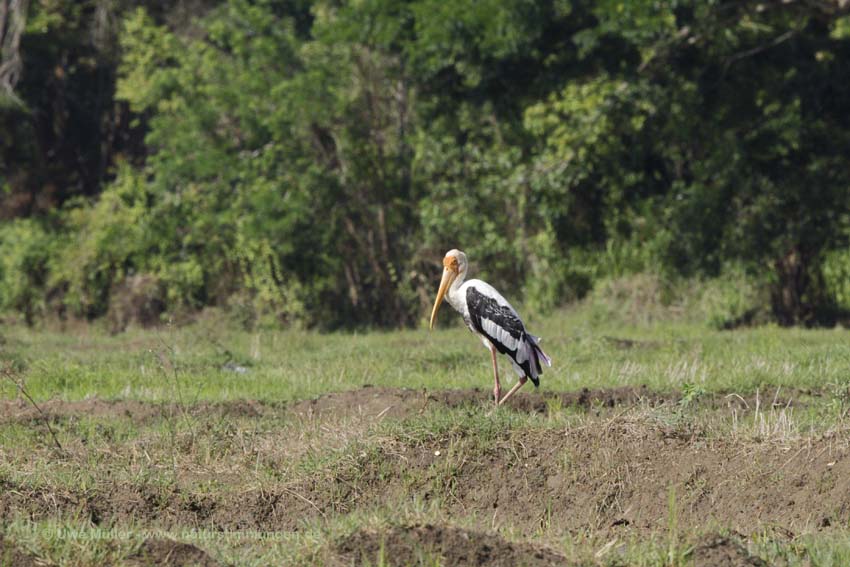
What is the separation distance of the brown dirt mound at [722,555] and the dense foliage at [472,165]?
11.9 meters

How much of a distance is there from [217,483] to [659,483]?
8.35ft

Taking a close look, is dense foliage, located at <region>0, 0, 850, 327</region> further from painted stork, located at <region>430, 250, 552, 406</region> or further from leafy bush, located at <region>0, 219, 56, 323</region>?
painted stork, located at <region>430, 250, 552, 406</region>

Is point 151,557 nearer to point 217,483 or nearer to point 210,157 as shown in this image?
point 217,483

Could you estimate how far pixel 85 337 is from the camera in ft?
57.2

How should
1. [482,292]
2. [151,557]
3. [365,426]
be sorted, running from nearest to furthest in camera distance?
[151,557]
[365,426]
[482,292]

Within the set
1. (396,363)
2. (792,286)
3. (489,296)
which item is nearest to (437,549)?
(489,296)

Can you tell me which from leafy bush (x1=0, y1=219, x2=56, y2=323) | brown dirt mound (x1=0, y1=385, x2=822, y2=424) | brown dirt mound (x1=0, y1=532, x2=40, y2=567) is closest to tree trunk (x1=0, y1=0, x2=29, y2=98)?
leafy bush (x1=0, y1=219, x2=56, y2=323)

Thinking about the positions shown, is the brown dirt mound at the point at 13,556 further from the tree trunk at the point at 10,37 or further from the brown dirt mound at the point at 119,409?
the tree trunk at the point at 10,37

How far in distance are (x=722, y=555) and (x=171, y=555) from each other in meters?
2.24

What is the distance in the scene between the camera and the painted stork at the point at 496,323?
30.1 feet

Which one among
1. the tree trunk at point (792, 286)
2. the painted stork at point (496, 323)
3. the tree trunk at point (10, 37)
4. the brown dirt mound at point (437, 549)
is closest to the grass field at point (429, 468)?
the brown dirt mound at point (437, 549)

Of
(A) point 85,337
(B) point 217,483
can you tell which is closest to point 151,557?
(B) point 217,483

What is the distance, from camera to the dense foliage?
56.7 feet

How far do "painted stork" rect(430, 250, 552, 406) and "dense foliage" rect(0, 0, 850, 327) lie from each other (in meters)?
7.53
